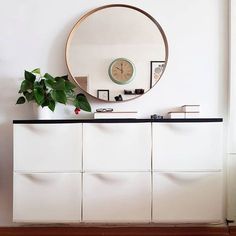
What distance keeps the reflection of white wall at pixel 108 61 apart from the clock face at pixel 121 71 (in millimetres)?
27

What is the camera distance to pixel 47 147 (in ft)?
5.67

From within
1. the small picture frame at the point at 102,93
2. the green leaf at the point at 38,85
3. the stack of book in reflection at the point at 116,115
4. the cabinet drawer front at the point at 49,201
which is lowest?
the cabinet drawer front at the point at 49,201

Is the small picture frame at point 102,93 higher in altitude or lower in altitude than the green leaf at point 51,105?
higher

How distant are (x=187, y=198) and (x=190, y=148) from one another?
33cm

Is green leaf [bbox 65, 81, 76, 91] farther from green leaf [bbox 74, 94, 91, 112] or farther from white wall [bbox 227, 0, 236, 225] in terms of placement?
white wall [bbox 227, 0, 236, 225]

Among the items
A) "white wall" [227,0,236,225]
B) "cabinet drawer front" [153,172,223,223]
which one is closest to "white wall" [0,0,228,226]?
"white wall" [227,0,236,225]

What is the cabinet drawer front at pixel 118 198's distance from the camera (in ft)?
5.65

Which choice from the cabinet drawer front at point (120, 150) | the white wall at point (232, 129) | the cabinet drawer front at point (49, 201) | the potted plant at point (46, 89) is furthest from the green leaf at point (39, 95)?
the white wall at point (232, 129)

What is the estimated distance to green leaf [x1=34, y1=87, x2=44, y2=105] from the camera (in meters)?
1.72

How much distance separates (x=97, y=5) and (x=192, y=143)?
124 centimetres

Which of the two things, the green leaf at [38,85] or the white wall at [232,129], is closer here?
the green leaf at [38,85]
